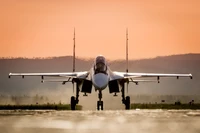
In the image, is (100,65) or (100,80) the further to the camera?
(100,65)

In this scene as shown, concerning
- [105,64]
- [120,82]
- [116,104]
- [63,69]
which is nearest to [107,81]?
[105,64]

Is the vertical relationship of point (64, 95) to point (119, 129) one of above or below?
above

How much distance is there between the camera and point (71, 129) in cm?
2370

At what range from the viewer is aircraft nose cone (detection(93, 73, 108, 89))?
4944cm

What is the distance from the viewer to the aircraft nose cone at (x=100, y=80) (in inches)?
1946

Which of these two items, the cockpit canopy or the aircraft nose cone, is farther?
the cockpit canopy

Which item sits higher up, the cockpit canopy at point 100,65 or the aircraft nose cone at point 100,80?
the cockpit canopy at point 100,65

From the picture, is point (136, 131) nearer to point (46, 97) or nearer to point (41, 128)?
point (41, 128)

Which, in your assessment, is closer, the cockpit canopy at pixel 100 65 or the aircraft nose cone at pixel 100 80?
the aircraft nose cone at pixel 100 80

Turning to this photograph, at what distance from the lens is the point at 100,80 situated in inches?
1964

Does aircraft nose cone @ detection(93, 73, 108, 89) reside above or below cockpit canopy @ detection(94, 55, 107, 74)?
below

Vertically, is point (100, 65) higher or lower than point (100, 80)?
higher

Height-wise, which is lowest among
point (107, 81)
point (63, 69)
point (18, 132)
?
point (18, 132)

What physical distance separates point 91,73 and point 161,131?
31.4 m
